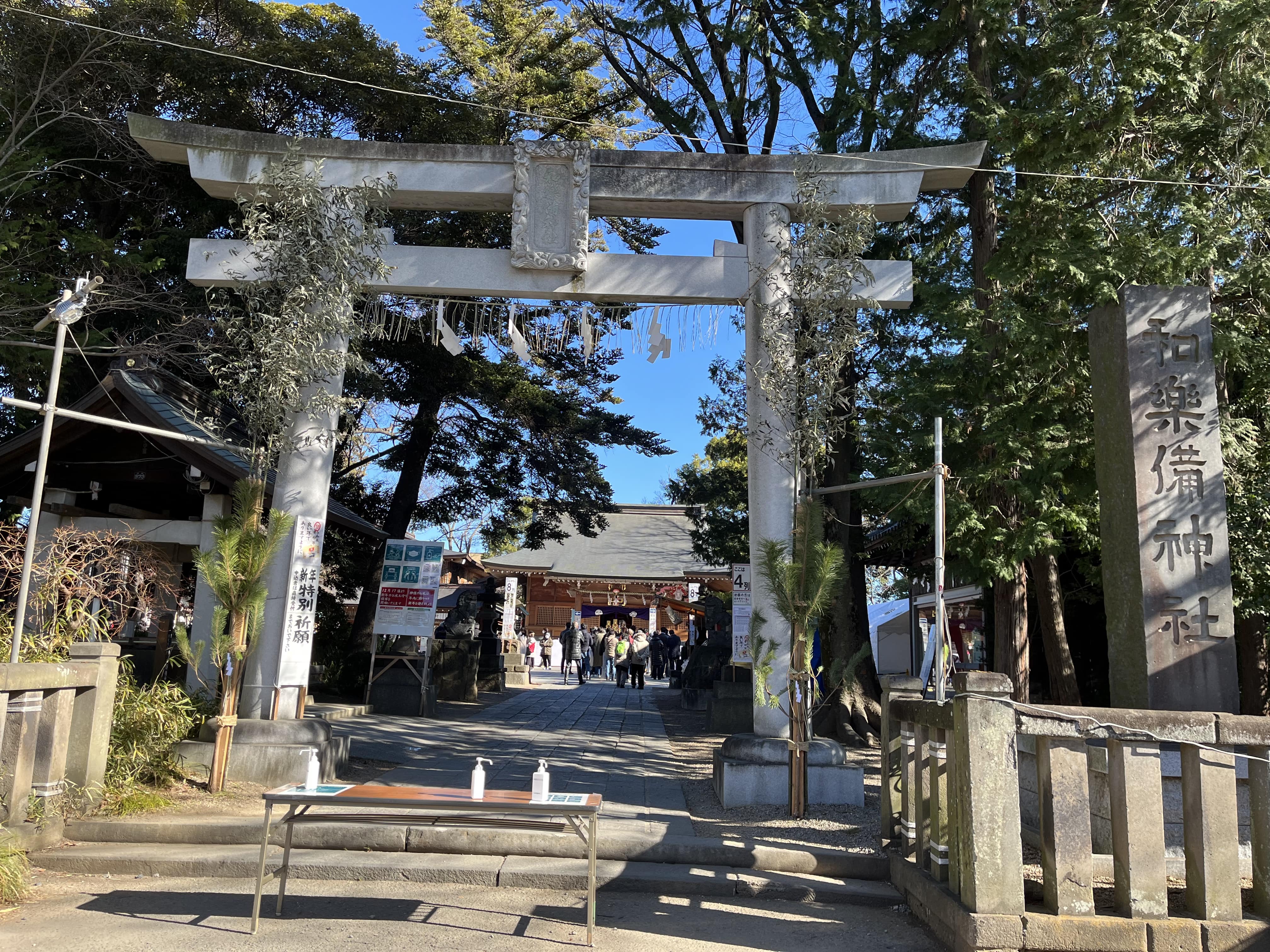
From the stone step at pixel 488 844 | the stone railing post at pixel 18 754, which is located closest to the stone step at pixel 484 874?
the stone step at pixel 488 844

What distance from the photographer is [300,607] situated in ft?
27.6

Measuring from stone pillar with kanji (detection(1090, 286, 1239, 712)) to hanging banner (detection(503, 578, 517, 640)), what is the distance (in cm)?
1547

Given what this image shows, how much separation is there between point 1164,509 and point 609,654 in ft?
80.5

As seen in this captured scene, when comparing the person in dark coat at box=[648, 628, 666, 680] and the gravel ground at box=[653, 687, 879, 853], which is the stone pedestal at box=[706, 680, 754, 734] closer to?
the gravel ground at box=[653, 687, 879, 853]

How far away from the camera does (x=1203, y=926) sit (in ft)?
13.8

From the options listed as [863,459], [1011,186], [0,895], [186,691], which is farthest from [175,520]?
[1011,186]

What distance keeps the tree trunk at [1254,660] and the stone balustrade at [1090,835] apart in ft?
16.6

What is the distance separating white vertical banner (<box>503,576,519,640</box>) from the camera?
67.6ft

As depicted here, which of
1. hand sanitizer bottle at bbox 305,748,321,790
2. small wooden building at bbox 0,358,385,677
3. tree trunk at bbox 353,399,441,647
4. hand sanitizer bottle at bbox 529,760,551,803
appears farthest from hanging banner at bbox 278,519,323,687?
tree trunk at bbox 353,399,441,647

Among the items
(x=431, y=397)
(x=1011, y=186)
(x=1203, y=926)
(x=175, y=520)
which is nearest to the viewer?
(x=1203, y=926)

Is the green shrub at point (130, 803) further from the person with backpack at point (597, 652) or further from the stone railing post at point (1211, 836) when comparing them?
the person with backpack at point (597, 652)

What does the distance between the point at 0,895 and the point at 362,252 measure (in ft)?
19.2

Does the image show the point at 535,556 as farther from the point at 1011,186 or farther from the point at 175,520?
the point at 1011,186

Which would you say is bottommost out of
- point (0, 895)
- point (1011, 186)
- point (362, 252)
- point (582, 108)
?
point (0, 895)
